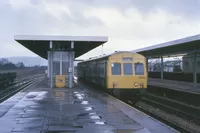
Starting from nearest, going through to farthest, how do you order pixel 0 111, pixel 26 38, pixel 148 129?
pixel 148 129 < pixel 0 111 < pixel 26 38

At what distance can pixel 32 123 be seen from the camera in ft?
32.4

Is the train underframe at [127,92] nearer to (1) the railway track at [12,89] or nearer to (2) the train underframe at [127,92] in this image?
(2) the train underframe at [127,92]

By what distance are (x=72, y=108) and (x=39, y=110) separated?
53.9 inches

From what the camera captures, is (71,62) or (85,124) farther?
(71,62)

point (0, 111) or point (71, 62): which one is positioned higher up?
point (71, 62)

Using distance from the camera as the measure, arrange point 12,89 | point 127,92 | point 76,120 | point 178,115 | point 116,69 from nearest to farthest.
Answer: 1. point 76,120
2. point 178,115
3. point 127,92
4. point 116,69
5. point 12,89

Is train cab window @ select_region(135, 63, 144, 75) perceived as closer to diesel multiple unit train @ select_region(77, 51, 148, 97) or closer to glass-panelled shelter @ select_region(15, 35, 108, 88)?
diesel multiple unit train @ select_region(77, 51, 148, 97)

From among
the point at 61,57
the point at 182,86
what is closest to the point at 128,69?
the point at 61,57

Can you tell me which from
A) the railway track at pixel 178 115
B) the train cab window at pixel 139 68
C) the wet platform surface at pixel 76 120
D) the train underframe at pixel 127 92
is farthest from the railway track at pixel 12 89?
the wet platform surface at pixel 76 120

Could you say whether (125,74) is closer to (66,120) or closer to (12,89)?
(66,120)

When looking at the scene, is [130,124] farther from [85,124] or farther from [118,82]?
[118,82]

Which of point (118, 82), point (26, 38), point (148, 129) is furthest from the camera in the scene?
point (26, 38)

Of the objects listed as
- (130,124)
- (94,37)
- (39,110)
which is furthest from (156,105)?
(130,124)

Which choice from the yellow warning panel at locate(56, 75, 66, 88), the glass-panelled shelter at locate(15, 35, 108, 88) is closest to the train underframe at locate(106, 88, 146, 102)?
the glass-panelled shelter at locate(15, 35, 108, 88)
